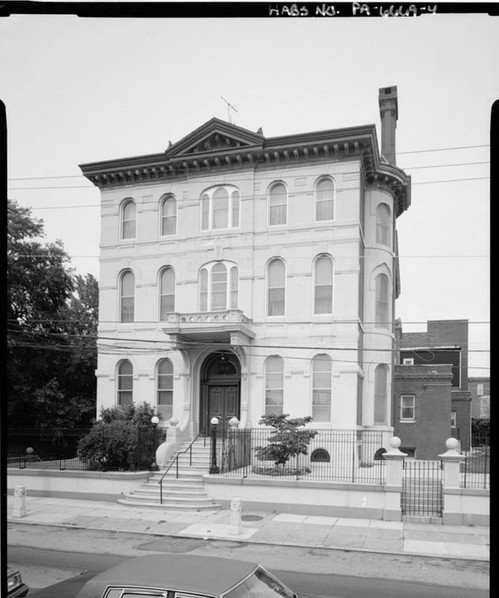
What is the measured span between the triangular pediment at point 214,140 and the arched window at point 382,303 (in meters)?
4.96

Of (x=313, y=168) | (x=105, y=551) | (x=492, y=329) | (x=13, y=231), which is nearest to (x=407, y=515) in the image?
(x=105, y=551)

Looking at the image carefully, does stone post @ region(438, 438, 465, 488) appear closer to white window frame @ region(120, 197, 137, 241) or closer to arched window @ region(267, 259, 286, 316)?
arched window @ region(267, 259, 286, 316)

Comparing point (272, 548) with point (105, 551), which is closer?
point (105, 551)

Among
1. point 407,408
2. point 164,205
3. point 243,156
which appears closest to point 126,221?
point 164,205

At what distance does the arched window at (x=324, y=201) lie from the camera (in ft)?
51.8

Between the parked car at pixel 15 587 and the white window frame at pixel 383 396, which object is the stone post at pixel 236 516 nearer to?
the parked car at pixel 15 587

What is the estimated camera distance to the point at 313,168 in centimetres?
1577

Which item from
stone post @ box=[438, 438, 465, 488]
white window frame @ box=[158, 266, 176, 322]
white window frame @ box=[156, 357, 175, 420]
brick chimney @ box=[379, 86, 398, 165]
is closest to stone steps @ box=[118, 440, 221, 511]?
white window frame @ box=[156, 357, 175, 420]

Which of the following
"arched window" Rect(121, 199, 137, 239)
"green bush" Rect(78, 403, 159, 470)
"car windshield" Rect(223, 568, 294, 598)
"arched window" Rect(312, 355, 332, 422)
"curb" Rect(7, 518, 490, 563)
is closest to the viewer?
"car windshield" Rect(223, 568, 294, 598)

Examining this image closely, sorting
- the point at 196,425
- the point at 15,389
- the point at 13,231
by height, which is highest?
the point at 13,231

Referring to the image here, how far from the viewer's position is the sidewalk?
9914mm

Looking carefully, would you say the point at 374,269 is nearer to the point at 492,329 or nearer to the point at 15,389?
the point at 15,389

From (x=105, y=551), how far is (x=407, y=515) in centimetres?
632

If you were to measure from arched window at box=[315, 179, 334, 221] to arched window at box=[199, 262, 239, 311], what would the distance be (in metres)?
2.70
